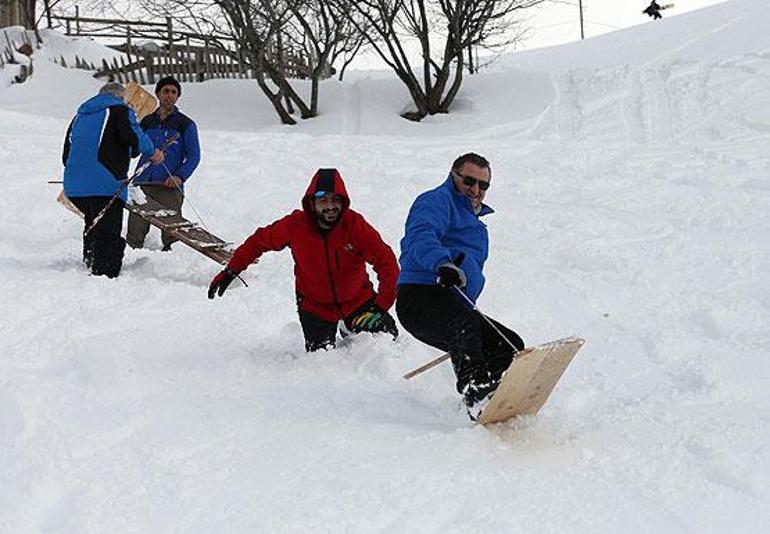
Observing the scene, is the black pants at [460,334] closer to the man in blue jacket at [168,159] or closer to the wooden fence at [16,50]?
the man in blue jacket at [168,159]

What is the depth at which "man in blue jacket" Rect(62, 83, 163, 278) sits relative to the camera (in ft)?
19.8

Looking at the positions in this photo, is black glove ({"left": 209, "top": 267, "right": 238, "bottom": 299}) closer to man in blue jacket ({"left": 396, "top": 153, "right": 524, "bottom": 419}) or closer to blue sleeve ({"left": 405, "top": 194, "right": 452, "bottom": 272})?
man in blue jacket ({"left": 396, "top": 153, "right": 524, "bottom": 419})

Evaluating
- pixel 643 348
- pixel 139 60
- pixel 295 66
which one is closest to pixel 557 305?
pixel 643 348

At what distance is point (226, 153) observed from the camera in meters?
11.2

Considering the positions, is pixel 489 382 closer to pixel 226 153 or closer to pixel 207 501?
pixel 207 501

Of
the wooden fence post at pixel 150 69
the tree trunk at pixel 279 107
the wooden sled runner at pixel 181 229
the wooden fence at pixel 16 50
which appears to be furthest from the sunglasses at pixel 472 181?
the wooden fence at pixel 16 50

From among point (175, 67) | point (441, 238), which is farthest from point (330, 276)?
point (175, 67)

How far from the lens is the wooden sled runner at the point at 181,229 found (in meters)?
6.35

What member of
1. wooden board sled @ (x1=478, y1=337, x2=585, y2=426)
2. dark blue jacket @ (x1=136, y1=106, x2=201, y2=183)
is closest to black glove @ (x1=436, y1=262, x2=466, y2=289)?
wooden board sled @ (x1=478, y1=337, x2=585, y2=426)

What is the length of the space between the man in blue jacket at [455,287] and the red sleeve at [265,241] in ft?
2.47

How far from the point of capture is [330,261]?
179 inches

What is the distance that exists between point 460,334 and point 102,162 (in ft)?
11.0

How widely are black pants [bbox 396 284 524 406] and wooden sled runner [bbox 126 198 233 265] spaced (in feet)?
8.33

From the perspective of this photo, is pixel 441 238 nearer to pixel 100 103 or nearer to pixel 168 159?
pixel 100 103
